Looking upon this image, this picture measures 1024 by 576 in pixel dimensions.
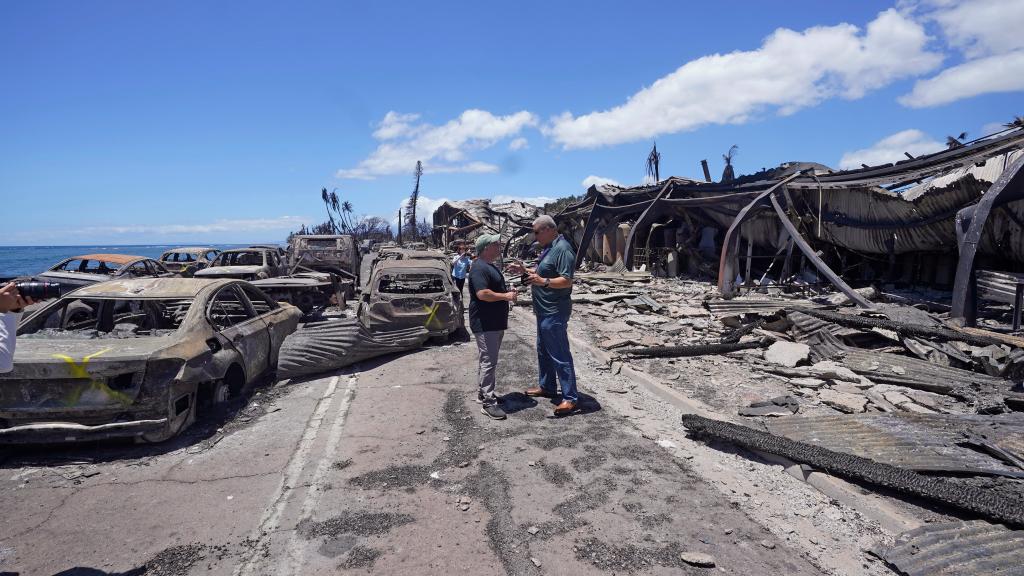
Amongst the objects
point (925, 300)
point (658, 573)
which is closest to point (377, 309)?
point (658, 573)

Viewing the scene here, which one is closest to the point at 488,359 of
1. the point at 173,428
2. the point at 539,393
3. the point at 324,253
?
the point at 539,393

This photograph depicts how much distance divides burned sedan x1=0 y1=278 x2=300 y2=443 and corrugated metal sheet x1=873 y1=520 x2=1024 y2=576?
547cm

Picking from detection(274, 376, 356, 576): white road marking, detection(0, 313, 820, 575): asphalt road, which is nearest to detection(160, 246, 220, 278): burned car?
detection(274, 376, 356, 576): white road marking

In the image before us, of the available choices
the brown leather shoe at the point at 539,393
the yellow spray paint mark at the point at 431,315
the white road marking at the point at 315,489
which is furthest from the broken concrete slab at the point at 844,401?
the yellow spray paint mark at the point at 431,315

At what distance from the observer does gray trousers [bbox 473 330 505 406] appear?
212 inches

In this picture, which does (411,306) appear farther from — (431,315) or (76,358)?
(76,358)

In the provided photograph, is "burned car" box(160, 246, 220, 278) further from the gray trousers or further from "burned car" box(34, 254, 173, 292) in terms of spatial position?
the gray trousers

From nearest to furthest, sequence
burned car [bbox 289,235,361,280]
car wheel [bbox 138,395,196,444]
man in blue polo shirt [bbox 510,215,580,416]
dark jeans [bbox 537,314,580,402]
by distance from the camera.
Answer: car wheel [bbox 138,395,196,444] → man in blue polo shirt [bbox 510,215,580,416] → dark jeans [bbox 537,314,580,402] → burned car [bbox 289,235,361,280]

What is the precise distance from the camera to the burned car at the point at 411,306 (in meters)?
8.37

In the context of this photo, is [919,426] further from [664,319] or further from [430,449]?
[664,319]

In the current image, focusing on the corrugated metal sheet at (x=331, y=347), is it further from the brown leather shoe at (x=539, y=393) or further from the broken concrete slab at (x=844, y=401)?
the broken concrete slab at (x=844, y=401)

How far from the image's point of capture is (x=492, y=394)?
5527 millimetres

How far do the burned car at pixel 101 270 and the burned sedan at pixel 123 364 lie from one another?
7.58m

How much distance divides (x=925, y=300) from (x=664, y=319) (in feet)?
15.4
